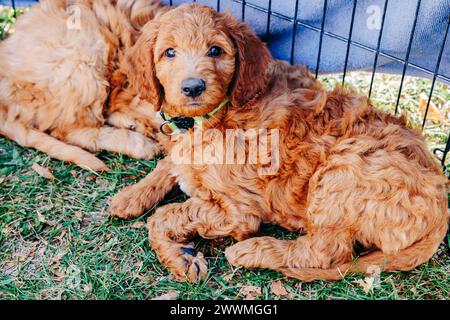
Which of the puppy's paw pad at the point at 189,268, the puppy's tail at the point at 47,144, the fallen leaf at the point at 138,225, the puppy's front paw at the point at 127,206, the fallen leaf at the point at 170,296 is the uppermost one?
the puppy's tail at the point at 47,144

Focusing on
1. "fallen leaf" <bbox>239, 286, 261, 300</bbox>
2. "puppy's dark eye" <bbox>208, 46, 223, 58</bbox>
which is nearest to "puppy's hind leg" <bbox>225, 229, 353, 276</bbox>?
"fallen leaf" <bbox>239, 286, 261, 300</bbox>

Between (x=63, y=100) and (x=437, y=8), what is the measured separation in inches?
106

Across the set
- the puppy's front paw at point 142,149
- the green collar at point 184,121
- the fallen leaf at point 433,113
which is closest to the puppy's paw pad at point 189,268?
the green collar at point 184,121

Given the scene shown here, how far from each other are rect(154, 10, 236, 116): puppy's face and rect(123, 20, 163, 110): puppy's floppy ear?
5cm

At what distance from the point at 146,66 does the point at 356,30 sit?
171 centimetres

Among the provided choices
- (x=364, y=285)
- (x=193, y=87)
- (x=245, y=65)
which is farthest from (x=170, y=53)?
(x=364, y=285)

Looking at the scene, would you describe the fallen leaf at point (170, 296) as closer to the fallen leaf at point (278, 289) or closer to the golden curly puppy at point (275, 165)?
the golden curly puppy at point (275, 165)

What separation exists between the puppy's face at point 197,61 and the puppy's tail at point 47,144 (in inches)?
34.6

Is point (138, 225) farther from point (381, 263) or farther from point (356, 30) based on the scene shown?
point (356, 30)

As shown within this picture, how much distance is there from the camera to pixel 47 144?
153 inches

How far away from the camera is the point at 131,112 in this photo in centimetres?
406

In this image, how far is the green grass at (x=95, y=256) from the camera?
2.96 meters

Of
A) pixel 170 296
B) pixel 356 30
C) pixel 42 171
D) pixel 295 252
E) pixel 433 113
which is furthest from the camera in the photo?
pixel 433 113

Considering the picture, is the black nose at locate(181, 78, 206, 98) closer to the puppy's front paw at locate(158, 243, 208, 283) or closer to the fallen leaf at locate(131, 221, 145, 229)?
the puppy's front paw at locate(158, 243, 208, 283)
